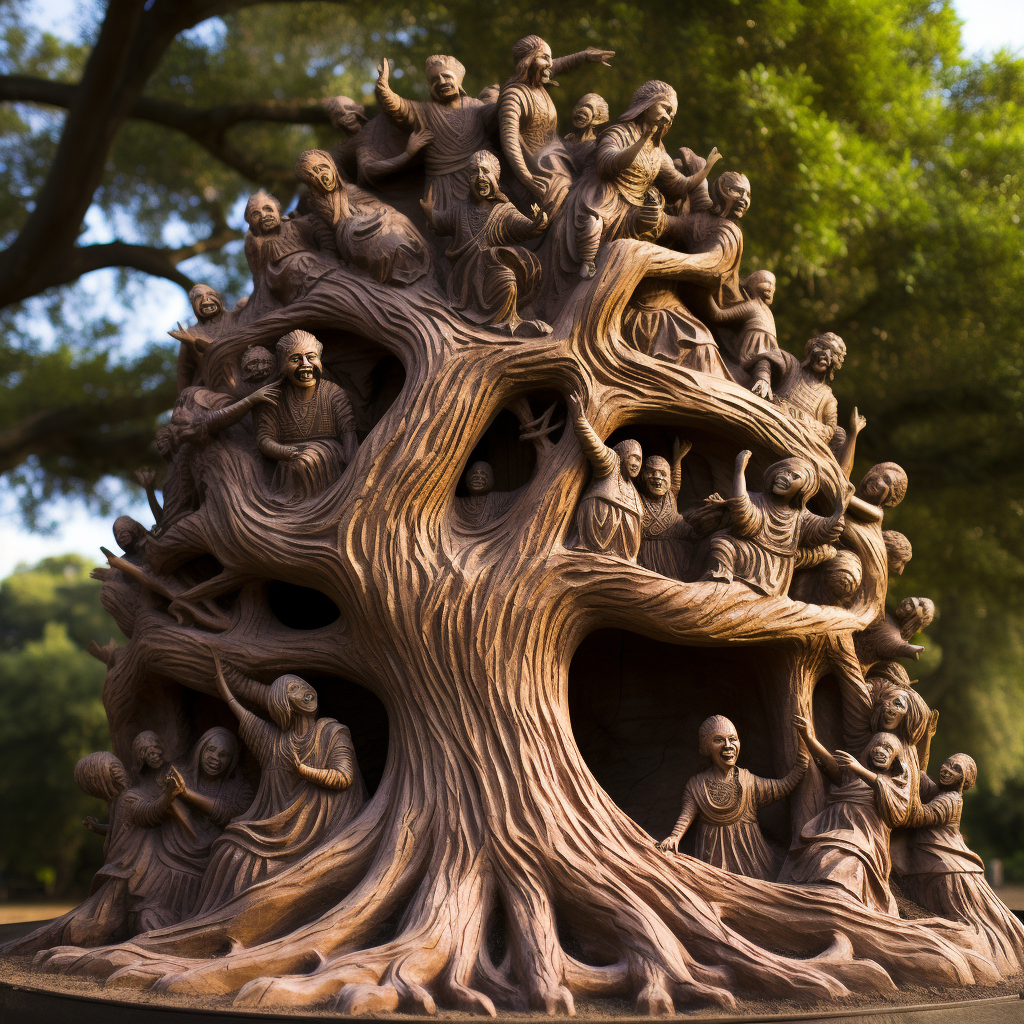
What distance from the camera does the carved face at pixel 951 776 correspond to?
19.0ft

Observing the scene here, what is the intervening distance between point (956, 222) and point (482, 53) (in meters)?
4.97

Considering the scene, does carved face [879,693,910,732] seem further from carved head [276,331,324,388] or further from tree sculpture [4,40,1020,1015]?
carved head [276,331,324,388]

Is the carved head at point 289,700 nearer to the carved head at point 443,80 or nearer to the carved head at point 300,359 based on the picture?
the carved head at point 300,359

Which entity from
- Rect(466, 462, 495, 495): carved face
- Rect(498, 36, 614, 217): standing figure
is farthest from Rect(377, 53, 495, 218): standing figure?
Rect(466, 462, 495, 495): carved face

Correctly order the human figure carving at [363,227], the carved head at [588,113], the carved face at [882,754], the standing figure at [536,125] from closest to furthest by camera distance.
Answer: the carved face at [882,754]
the human figure carving at [363,227]
the standing figure at [536,125]
the carved head at [588,113]

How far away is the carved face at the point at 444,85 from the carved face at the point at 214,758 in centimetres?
408

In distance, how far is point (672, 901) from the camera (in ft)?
16.3

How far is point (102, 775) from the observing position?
6.05m

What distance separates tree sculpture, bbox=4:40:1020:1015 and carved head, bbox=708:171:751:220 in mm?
153

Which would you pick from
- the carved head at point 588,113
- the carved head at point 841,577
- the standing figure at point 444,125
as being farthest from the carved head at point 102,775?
the carved head at point 588,113

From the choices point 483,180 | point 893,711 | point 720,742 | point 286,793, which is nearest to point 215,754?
point 286,793

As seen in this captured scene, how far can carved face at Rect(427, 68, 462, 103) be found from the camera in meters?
6.71

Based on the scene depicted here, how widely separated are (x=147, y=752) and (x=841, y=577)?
3987 mm

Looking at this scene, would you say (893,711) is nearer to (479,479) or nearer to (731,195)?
(479,479)
